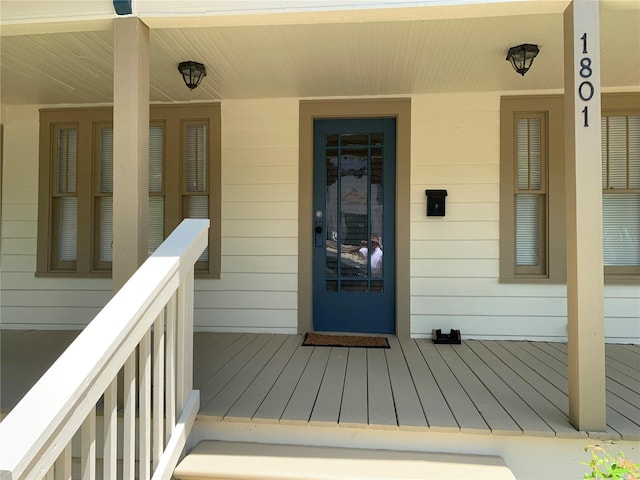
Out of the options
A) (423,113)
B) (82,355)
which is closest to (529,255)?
(423,113)

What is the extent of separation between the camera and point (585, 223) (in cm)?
182

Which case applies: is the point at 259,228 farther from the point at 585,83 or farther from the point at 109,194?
the point at 585,83

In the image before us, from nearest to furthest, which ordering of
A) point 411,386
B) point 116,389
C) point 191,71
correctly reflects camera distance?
1. point 116,389
2. point 411,386
3. point 191,71

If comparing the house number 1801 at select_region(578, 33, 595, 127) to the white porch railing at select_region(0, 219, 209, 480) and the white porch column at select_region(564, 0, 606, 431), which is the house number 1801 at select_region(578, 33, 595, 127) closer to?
the white porch column at select_region(564, 0, 606, 431)

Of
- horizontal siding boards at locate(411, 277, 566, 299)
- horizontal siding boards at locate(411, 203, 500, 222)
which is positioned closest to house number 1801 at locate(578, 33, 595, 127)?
horizontal siding boards at locate(411, 203, 500, 222)

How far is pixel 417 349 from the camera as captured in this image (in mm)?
3059

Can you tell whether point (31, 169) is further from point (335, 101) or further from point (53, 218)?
point (335, 101)

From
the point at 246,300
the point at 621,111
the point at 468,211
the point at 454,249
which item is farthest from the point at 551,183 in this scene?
the point at 246,300

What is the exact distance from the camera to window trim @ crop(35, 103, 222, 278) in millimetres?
3617

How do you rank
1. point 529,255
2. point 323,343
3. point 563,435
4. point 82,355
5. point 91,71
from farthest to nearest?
point 529,255
point 323,343
point 91,71
point 563,435
point 82,355

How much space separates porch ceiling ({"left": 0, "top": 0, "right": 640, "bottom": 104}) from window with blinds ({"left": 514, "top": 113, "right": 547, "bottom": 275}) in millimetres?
376

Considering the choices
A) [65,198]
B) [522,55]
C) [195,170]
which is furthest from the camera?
[65,198]

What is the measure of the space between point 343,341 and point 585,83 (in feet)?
7.84

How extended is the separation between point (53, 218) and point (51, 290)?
0.70 metres
